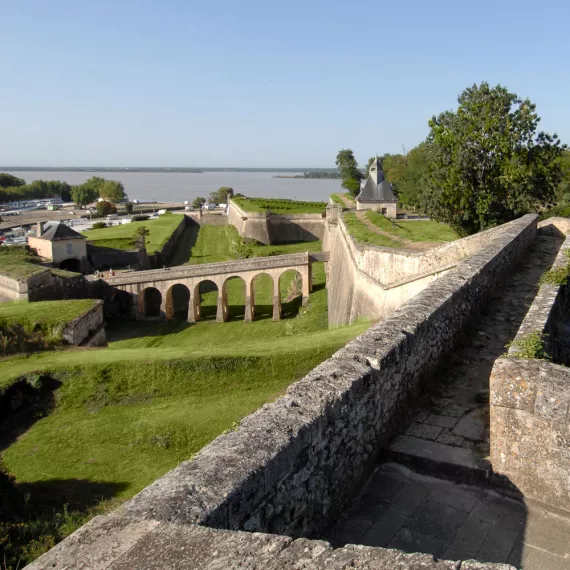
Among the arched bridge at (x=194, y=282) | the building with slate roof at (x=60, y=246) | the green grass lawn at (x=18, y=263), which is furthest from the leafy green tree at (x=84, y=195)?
the arched bridge at (x=194, y=282)

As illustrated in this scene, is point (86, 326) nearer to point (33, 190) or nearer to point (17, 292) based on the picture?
point (17, 292)

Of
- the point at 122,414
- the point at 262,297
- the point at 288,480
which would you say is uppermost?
the point at 288,480

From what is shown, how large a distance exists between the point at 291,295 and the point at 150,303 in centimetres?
924

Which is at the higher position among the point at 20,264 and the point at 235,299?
the point at 20,264

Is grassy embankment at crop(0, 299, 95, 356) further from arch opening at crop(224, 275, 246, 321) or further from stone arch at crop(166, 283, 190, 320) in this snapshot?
arch opening at crop(224, 275, 246, 321)

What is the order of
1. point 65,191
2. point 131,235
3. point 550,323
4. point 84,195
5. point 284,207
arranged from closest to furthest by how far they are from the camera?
point 550,323, point 131,235, point 284,207, point 84,195, point 65,191

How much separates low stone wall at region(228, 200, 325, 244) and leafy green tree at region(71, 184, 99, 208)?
59.6m

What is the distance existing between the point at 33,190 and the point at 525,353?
425 ft

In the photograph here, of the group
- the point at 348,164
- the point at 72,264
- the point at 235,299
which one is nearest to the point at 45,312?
the point at 72,264

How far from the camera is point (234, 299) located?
37.2 m

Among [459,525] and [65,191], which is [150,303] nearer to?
[459,525]

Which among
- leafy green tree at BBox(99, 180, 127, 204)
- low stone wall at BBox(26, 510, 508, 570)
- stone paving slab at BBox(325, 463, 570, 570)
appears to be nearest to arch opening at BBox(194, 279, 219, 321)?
stone paving slab at BBox(325, 463, 570, 570)

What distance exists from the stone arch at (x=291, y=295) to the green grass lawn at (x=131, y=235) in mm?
12023

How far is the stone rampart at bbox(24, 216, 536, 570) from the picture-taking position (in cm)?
239
